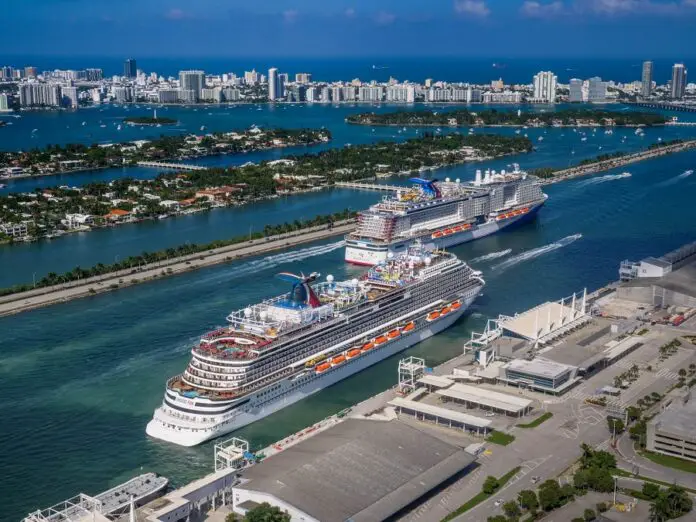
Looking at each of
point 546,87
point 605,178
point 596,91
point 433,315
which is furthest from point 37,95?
point 433,315

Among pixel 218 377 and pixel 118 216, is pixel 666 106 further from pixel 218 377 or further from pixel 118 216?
pixel 218 377

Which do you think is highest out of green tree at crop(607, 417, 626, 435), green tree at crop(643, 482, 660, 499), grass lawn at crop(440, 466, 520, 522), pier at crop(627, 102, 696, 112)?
pier at crop(627, 102, 696, 112)

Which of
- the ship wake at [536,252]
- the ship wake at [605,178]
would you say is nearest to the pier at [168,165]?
the ship wake at [605,178]

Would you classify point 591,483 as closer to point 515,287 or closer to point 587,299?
point 587,299

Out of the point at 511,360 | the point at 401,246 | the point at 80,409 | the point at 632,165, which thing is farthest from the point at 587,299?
the point at 632,165

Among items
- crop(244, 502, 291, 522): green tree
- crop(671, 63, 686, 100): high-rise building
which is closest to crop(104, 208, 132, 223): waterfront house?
crop(244, 502, 291, 522): green tree

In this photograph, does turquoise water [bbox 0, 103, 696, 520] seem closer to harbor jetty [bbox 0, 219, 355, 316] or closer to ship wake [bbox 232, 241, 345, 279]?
ship wake [bbox 232, 241, 345, 279]
